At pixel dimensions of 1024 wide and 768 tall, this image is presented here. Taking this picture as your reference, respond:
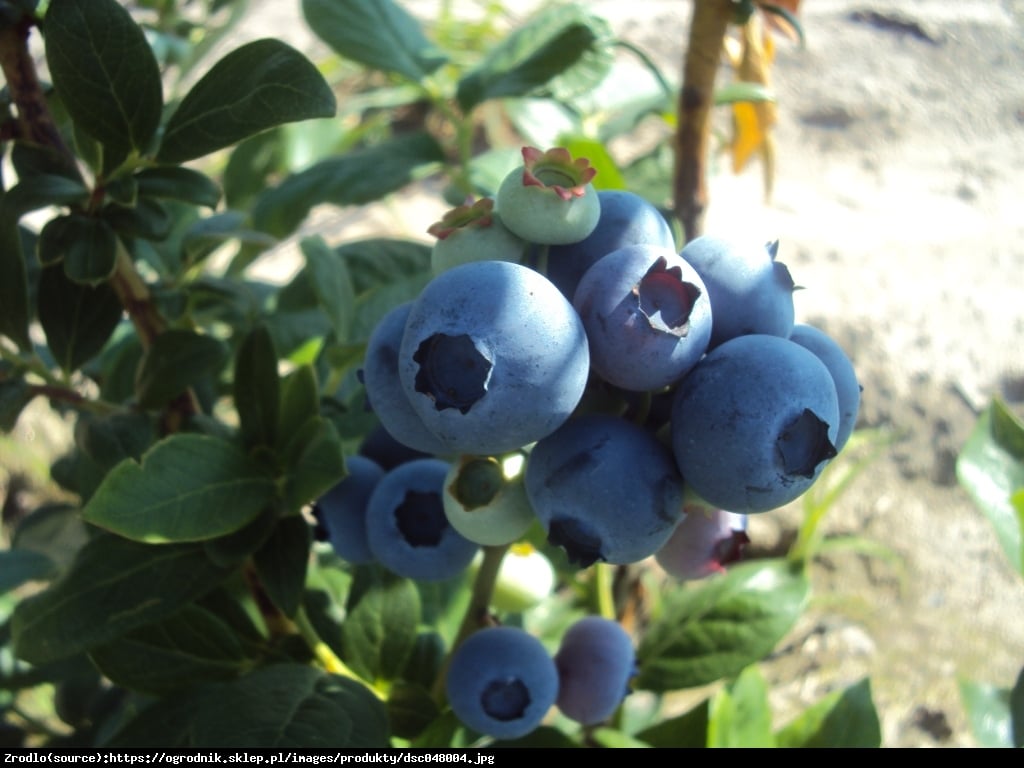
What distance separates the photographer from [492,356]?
0.60 m

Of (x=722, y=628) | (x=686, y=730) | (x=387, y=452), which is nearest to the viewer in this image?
(x=387, y=452)

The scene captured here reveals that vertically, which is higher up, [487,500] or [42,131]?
[42,131]

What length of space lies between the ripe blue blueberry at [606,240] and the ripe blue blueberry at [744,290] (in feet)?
0.16

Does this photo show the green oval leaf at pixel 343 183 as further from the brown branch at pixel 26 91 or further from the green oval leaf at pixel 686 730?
the green oval leaf at pixel 686 730

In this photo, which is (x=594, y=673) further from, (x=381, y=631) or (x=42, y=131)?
(x=42, y=131)

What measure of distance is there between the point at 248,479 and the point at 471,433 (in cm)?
43

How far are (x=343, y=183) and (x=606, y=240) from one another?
38.0 inches

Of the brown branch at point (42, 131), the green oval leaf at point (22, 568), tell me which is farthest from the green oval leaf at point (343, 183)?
the green oval leaf at point (22, 568)

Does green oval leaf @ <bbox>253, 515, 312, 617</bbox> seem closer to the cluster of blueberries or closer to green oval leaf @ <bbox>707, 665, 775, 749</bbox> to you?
the cluster of blueberries

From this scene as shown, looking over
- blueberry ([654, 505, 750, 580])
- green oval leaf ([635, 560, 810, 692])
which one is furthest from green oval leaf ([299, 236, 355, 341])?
green oval leaf ([635, 560, 810, 692])

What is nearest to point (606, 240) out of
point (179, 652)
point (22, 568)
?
point (179, 652)

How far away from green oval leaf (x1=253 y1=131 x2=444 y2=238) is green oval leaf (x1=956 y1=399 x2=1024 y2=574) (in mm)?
1014

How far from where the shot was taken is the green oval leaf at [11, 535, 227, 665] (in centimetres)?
95
